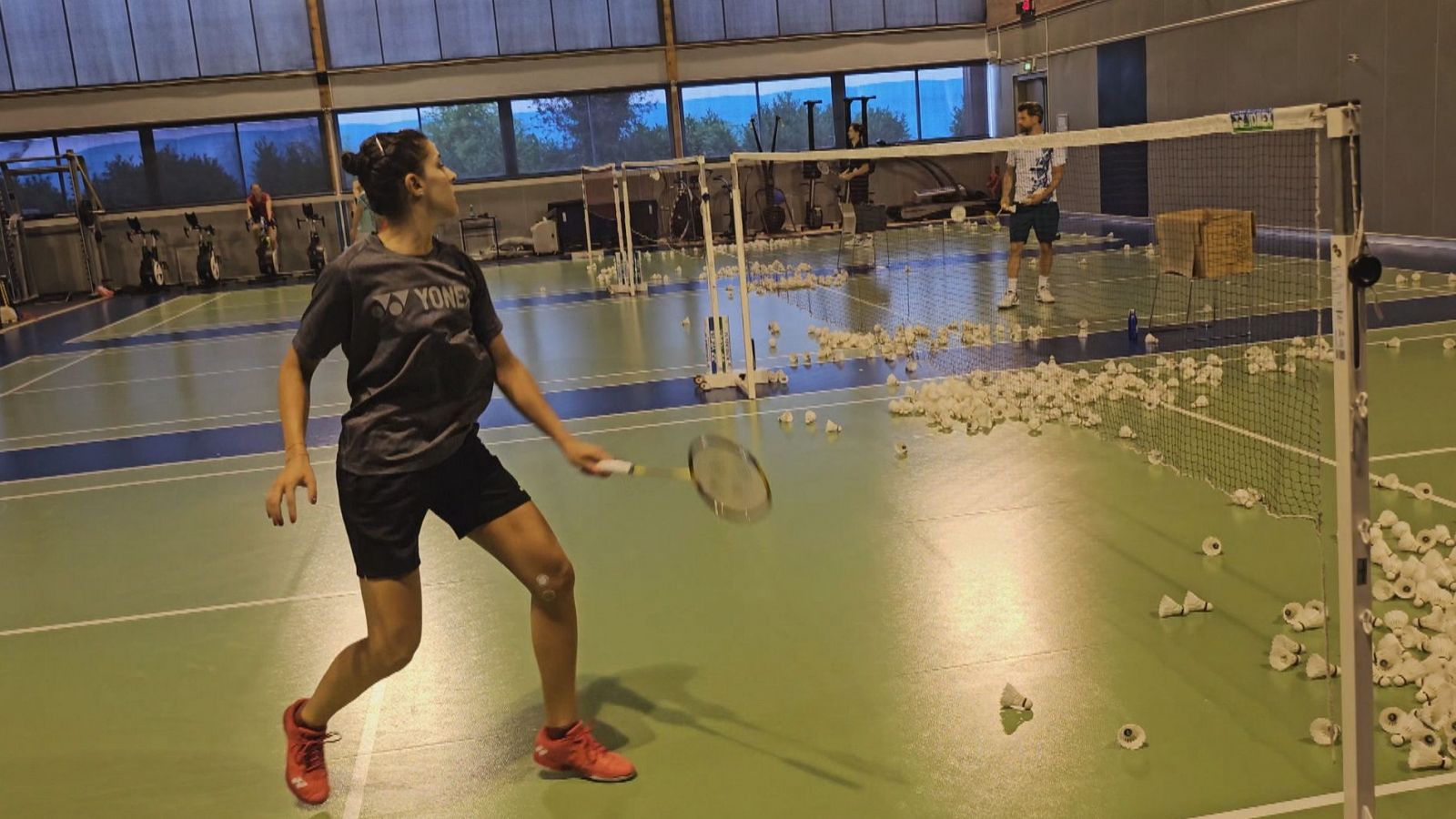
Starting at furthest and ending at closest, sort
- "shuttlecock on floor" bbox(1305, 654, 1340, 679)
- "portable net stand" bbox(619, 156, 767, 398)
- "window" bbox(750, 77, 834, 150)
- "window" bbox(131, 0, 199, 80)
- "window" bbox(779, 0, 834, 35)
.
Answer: "window" bbox(750, 77, 834, 150) < "window" bbox(779, 0, 834, 35) < "window" bbox(131, 0, 199, 80) < "portable net stand" bbox(619, 156, 767, 398) < "shuttlecock on floor" bbox(1305, 654, 1340, 679)

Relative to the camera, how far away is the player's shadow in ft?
12.4

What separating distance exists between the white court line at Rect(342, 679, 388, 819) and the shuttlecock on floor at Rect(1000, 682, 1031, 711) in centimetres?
210

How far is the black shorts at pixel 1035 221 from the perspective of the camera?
41.1 feet

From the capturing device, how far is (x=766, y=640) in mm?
4824

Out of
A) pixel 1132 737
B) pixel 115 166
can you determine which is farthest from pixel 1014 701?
pixel 115 166

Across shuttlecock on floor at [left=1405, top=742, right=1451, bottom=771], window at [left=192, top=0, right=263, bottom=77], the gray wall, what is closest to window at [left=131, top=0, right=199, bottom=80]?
window at [left=192, top=0, right=263, bottom=77]

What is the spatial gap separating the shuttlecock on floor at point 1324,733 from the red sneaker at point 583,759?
6.86ft

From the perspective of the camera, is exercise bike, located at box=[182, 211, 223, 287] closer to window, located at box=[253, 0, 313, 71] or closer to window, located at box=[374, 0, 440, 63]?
window, located at box=[253, 0, 313, 71]

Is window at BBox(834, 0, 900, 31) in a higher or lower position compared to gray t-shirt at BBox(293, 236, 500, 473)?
higher

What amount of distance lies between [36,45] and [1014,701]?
1135 inches

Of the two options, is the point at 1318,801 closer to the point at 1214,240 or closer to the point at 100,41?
the point at 1214,240

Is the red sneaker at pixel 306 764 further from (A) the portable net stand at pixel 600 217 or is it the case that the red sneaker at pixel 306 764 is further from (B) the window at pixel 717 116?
(B) the window at pixel 717 116

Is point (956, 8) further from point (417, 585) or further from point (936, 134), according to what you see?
point (417, 585)


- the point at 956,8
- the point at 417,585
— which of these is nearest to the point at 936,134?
the point at 956,8
